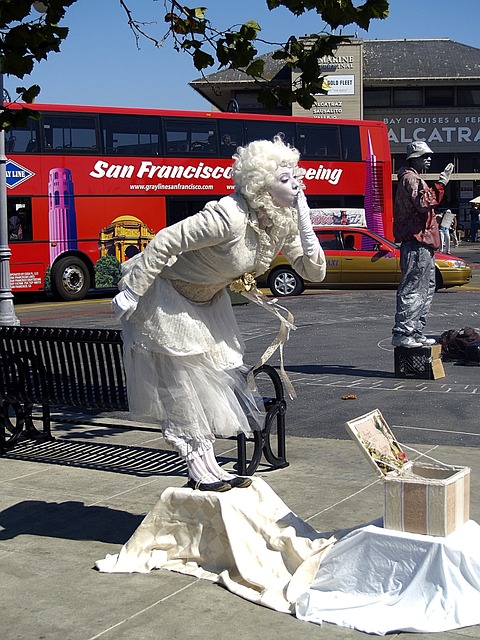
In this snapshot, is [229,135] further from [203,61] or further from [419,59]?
[419,59]

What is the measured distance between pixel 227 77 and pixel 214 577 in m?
47.1

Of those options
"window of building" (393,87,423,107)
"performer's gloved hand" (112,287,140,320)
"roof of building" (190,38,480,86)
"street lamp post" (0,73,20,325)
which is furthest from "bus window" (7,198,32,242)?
"window of building" (393,87,423,107)

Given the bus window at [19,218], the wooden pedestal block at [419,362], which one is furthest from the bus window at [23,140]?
the wooden pedestal block at [419,362]

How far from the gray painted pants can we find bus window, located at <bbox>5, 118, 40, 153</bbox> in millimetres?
13115

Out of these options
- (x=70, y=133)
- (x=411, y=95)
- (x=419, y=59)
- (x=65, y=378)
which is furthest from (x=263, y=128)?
(x=419, y=59)

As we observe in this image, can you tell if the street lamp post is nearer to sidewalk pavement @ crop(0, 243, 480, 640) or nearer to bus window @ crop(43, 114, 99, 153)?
sidewalk pavement @ crop(0, 243, 480, 640)

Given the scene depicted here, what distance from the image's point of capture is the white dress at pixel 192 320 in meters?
4.96

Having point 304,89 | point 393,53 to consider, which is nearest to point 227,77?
point 393,53

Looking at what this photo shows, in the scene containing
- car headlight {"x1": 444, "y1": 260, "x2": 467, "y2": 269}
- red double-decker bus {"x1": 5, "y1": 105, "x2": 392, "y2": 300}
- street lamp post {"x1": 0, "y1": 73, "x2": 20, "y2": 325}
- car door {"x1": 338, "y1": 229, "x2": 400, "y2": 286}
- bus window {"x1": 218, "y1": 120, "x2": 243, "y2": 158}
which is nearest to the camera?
street lamp post {"x1": 0, "y1": 73, "x2": 20, "y2": 325}

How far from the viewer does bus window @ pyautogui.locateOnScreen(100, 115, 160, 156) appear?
74.3 feet

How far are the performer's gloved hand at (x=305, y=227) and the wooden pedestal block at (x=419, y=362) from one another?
17.5ft

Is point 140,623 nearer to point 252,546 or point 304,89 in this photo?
point 252,546

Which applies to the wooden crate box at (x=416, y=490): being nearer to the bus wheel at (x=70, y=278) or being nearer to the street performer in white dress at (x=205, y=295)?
the street performer in white dress at (x=205, y=295)

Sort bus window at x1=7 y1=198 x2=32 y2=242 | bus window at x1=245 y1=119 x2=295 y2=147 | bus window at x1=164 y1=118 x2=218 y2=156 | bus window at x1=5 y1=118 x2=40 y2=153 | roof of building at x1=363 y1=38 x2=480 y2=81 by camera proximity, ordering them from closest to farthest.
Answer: bus window at x1=5 y1=118 x2=40 y2=153 → bus window at x1=7 y1=198 x2=32 y2=242 → bus window at x1=164 y1=118 x2=218 y2=156 → bus window at x1=245 y1=119 x2=295 y2=147 → roof of building at x1=363 y1=38 x2=480 y2=81
